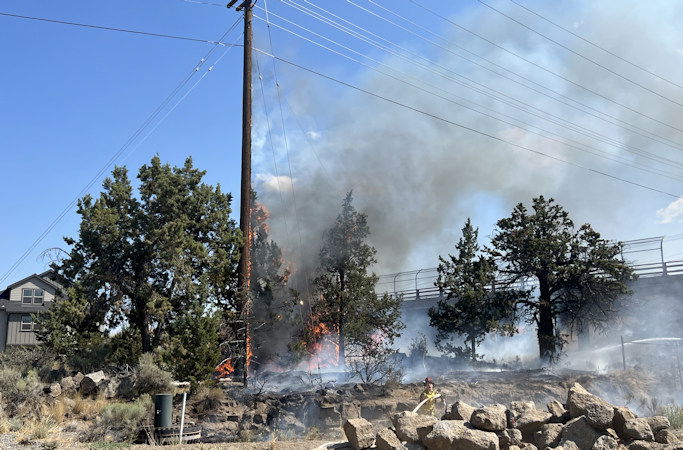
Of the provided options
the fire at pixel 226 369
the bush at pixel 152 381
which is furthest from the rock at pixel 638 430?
the fire at pixel 226 369

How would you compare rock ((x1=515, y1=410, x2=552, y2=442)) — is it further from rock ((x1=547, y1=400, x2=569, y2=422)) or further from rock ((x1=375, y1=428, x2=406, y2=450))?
rock ((x1=375, y1=428, x2=406, y2=450))

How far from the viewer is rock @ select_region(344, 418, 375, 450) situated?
36.6ft

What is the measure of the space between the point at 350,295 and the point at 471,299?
20.3 ft

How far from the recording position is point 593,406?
36.6ft

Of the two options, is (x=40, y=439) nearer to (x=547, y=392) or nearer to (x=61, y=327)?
(x=61, y=327)

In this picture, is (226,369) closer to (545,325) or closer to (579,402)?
(545,325)

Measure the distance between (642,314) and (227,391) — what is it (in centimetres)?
2266

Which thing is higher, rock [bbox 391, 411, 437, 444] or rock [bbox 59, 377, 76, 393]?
rock [bbox 59, 377, 76, 393]

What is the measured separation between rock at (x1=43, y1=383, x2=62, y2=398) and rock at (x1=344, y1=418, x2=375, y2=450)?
Result: 1181 cm

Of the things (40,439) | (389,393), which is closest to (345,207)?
(389,393)

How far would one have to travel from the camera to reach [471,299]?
30.4 m

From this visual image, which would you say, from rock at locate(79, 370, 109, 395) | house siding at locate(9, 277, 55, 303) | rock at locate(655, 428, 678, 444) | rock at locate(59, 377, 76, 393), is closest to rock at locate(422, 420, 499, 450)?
rock at locate(655, 428, 678, 444)

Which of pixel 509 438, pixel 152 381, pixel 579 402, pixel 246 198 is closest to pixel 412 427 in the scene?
pixel 509 438

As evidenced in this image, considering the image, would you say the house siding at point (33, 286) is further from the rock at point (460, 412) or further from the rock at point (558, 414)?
the rock at point (558, 414)
